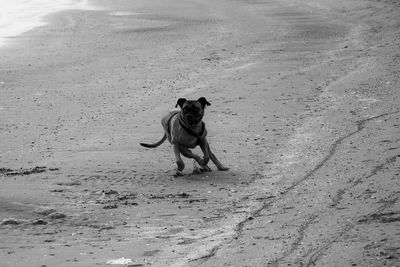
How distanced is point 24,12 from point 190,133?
2304 cm

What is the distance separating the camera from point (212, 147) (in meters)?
13.3

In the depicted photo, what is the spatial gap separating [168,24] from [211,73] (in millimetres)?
8992

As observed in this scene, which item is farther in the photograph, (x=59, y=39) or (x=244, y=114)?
(x=59, y=39)

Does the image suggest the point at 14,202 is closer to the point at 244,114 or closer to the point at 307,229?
the point at 307,229

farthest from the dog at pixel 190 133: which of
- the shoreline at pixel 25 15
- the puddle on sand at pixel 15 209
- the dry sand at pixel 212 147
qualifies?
the shoreline at pixel 25 15

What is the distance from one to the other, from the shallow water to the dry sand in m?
1.70

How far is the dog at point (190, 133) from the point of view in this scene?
39.0 ft

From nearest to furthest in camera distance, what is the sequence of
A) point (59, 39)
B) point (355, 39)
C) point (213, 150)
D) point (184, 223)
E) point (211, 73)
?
point (184, 223)
point (213, 150)
point (211, 73)
point (355, 39)
point (59, 39)

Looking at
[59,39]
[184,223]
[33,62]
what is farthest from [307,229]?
[59,39]

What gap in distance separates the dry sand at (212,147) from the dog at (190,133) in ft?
0.82

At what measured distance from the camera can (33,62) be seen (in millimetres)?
21953

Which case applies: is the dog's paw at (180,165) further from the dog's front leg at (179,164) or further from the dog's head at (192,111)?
the dog's head at (192,111)

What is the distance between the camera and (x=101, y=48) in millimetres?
23875

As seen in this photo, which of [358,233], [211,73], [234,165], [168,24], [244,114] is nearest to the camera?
[358,233]
